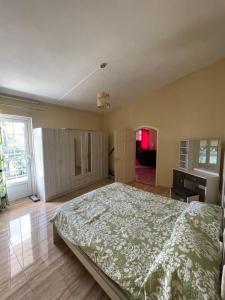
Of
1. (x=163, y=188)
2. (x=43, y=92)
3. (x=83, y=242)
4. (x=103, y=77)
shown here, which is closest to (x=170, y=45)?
(x=103, y=77)

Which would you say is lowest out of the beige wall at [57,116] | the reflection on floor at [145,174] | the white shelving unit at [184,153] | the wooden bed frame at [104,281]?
the reflection on floor at [145,174]

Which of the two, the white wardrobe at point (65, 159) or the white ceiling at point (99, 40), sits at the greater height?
the white ceiling at point (99, 40)

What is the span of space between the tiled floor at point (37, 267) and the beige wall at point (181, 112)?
10.8ft

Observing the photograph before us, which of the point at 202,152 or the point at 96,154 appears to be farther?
the point at 96,154

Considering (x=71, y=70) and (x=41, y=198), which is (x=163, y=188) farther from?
(x=71, y=70)

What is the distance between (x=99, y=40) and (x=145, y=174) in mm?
4864

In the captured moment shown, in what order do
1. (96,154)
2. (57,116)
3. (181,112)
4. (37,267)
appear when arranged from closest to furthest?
1. (37,267)
2. (181,112)
3. (57,116)
4. (96,154)

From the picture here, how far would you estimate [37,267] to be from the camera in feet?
5.50

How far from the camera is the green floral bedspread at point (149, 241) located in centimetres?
87

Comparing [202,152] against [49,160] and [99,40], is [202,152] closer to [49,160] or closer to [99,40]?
[99,40]

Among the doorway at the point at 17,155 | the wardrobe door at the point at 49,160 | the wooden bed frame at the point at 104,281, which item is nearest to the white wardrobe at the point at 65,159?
the wardrobe door at the point at 49,160

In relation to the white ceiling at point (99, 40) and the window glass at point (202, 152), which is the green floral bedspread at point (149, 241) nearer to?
the window glass at point (202, 152)

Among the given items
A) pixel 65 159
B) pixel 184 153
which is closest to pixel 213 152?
pixel 184 153

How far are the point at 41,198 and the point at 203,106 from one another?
4.59 metres
